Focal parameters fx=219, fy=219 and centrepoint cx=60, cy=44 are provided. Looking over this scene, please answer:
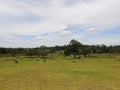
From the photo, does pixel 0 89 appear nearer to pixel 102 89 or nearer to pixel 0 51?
pixel 102 89

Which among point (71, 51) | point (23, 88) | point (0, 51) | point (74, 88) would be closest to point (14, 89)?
point (23, 88)

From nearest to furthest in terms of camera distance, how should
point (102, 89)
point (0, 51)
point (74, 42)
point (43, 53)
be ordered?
point (102, 89)
point (74, 42)
point (43, 53)
point (0, 51)

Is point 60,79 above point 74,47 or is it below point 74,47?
below

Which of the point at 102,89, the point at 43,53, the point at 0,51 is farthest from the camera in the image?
the point at 0,51

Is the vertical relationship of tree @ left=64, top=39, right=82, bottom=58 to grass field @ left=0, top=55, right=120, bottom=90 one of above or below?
above

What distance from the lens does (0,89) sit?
24.6m

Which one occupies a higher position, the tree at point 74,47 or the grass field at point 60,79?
the tree at point 74,47

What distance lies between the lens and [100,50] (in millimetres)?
151750

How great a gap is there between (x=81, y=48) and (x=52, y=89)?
94.7m

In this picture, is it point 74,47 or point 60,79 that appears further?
point 74,47

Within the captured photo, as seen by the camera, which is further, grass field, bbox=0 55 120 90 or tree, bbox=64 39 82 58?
tree, bbox=64 39 82 58

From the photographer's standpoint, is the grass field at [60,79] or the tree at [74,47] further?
the tree at [74,47]

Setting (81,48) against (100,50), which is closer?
(81,48)

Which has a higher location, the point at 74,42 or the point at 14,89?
the point at 74,42
